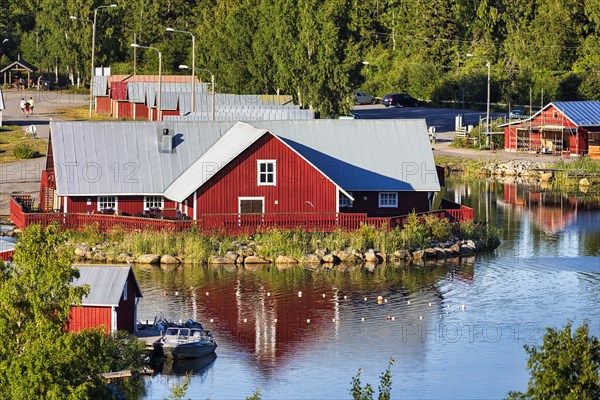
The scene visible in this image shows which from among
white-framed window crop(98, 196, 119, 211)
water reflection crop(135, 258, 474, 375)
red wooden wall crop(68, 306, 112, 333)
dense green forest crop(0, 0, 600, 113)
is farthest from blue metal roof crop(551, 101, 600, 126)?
red wooden wall crop(68, 306, 112, 333)

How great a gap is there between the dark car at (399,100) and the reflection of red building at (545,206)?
3538 centimetres

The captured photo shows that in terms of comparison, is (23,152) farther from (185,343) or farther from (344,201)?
(185,343)

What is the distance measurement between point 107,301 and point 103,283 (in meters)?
0.76

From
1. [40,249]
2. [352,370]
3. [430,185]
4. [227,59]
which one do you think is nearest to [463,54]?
[227,59]

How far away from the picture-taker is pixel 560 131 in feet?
296

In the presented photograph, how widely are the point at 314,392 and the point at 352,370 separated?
2499mm

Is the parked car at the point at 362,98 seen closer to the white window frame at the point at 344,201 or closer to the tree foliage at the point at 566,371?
the white window frame at the point at 344,201

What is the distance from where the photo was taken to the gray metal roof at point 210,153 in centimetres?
5681

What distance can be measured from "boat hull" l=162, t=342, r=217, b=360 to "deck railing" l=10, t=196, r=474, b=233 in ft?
53.0

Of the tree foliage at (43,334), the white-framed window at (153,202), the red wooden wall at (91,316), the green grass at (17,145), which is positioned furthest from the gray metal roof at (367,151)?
the tree foliage at (43,334)

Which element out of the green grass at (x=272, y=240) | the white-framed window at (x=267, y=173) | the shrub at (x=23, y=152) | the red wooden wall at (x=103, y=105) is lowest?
the green grass at (x=272, y=240)

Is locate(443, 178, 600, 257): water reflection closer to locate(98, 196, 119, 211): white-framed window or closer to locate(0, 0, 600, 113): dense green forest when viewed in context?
locate(0, 0, 600, 113): dense green forest

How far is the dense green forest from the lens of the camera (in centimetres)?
8894

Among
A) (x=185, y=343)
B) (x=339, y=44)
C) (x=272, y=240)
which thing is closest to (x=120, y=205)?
(x=272, y=240)
